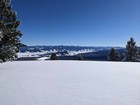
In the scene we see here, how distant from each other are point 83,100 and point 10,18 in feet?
45.7

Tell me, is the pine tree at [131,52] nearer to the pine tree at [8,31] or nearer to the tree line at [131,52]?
the tree line at [131,52]

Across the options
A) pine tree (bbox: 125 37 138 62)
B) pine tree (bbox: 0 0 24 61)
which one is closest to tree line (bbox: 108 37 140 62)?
pine tree (bbox: 125 37 138 62)

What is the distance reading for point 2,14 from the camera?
668 inches

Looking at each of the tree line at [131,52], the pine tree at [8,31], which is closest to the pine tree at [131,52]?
the tree line at [131,52]

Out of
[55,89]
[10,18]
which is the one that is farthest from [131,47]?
[55,89]

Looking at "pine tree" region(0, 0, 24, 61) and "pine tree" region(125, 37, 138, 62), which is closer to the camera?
"pine tree" region(0, 0, 24, 61)

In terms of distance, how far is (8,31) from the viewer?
1686cm

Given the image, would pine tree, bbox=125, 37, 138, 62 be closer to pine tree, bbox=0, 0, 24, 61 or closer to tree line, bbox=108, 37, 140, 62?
tree line, bbox=108, 37, 140, 62

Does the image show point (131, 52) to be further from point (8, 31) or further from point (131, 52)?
point (8, 31)

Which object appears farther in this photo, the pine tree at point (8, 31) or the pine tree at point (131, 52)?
the pine tree at point (131, 52)

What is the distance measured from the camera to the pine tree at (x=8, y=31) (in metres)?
16.2

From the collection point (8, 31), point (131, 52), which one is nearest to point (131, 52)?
point (131, 52)

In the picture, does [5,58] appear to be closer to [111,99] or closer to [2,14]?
[2,14]

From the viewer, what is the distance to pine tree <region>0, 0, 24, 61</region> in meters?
16.2
